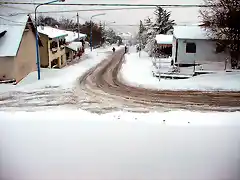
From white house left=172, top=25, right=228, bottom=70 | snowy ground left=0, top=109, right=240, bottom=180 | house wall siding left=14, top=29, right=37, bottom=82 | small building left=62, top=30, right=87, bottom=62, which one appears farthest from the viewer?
small building left=62, top=30, right=87, bottom=62

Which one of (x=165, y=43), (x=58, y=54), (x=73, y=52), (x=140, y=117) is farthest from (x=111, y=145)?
(x=165, y=43)

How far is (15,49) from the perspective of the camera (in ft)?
7.18

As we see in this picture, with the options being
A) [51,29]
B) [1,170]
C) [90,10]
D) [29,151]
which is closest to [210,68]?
[90,10]

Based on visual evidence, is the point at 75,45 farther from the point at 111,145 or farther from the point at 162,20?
the point at 111,145

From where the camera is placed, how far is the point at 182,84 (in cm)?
313

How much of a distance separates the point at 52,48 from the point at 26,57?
487mm

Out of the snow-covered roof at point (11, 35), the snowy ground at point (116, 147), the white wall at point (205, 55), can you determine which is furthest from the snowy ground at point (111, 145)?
the white wall at point (205, 55)

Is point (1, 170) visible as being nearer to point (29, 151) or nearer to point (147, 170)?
point (29, 151)

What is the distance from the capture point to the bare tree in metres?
2.29

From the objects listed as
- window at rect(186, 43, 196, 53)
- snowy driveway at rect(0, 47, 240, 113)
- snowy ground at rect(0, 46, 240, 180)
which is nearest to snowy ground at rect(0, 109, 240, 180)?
snowy ground at rect(0, 46, 240, 180)

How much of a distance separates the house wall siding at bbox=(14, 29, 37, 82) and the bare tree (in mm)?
1325

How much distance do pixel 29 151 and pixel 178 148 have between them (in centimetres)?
103

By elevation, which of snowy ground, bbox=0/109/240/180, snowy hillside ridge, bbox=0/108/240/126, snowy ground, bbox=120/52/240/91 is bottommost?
snowy ground, bbox=0/109/240/180

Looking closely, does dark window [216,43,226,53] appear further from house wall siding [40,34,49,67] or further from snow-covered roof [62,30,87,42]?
house wall siding [40,34,49,67]
